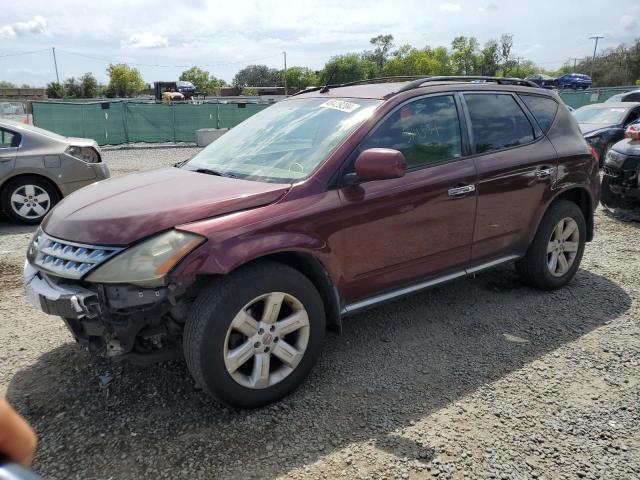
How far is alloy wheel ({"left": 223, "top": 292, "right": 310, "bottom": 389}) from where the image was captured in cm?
275

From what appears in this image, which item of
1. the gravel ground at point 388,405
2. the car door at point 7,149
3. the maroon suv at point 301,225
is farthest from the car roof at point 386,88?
the car door at point 7,149

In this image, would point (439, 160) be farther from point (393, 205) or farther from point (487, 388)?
point (487, 388)

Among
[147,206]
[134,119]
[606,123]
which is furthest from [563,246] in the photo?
[134,119]

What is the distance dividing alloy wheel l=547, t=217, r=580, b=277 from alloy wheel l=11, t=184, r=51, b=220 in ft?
21.5

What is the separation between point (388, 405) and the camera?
9.77 feet

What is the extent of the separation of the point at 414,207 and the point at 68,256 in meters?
2.13

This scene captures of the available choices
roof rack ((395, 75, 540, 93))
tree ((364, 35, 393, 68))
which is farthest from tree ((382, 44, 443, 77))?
roof rack ((395, 75, 540, 93))

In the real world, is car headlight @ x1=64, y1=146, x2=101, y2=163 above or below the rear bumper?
above

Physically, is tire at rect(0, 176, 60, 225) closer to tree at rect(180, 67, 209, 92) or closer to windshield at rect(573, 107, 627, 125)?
windshield at rect(573, 107, 627, 125)

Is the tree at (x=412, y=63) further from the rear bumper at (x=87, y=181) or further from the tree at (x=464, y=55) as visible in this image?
the rear bumper at (x=87, y=181)

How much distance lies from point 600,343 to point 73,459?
137 inches

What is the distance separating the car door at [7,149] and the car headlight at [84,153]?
2.14 feet

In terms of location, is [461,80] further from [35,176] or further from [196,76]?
[196,76]

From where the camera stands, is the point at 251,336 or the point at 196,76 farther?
the point at 196,76
